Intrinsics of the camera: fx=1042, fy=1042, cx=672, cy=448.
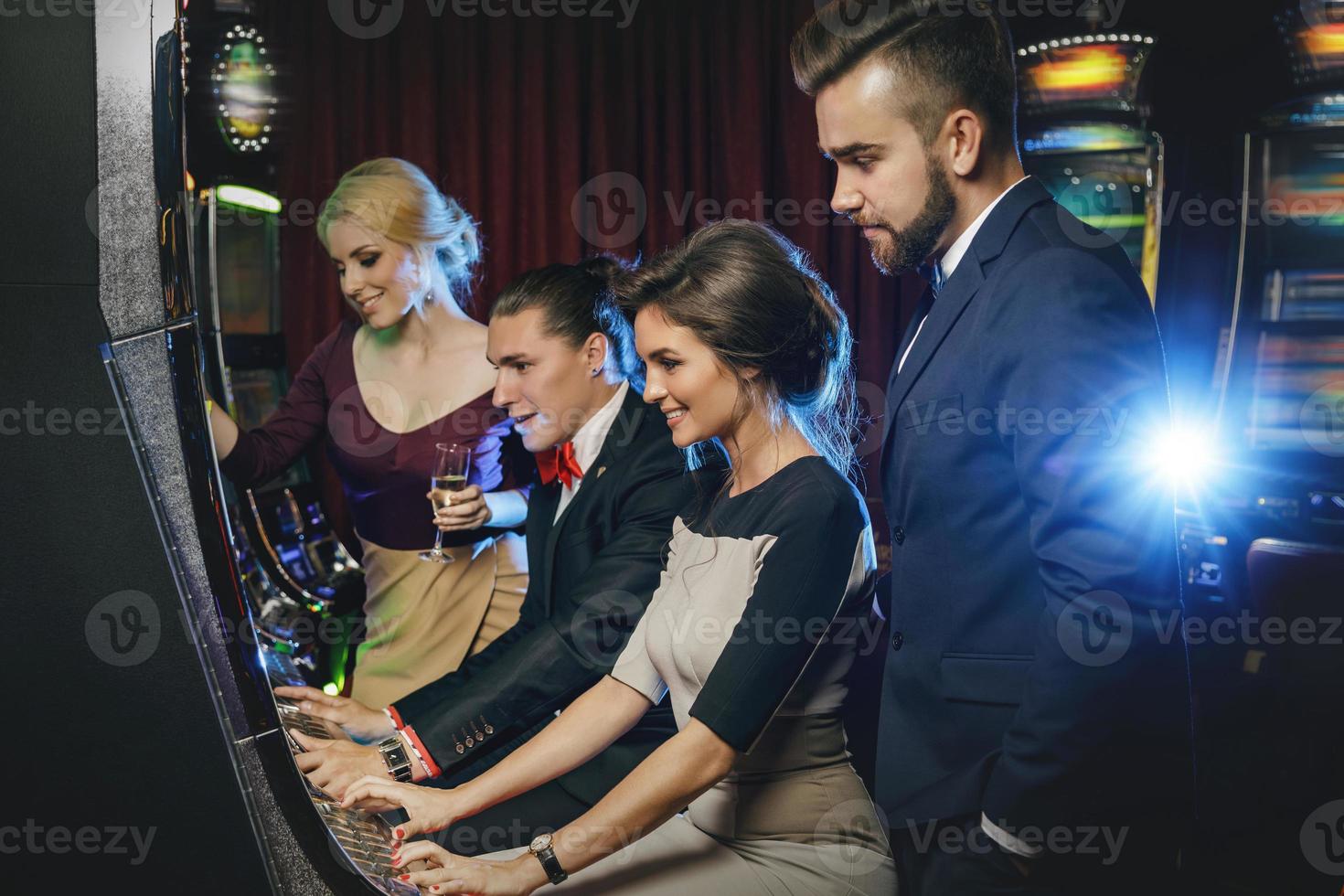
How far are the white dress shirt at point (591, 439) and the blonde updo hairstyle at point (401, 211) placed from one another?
0.59 meters

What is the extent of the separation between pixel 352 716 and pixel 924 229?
103 cm

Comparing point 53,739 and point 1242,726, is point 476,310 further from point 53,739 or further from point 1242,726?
point 1242,726

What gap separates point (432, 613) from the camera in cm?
200

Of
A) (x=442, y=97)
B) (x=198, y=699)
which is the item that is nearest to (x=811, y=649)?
(x=198, y=699)

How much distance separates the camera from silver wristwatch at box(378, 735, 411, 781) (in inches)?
53.1

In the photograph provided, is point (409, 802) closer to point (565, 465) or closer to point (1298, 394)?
point (565, 465)

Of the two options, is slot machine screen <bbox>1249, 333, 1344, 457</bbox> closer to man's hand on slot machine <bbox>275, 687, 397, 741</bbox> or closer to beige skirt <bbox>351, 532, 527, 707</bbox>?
beige skirt <bbox>351, 532, 527, 707</bbox>

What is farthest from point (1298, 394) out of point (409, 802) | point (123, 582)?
point (123, 582)

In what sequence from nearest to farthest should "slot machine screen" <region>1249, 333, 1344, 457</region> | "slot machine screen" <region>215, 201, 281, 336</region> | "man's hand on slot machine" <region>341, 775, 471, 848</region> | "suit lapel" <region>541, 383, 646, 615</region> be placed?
"man's hand on slot machine" <region>341, 775, 471, 848</region>, "suit lapel" <region>541, 383, 646, 615</region>, "slot machine screen" <region>215, 201, 281, 336</region>, "slot machine screen" <region>1249, 333, 1344, 457</region>
